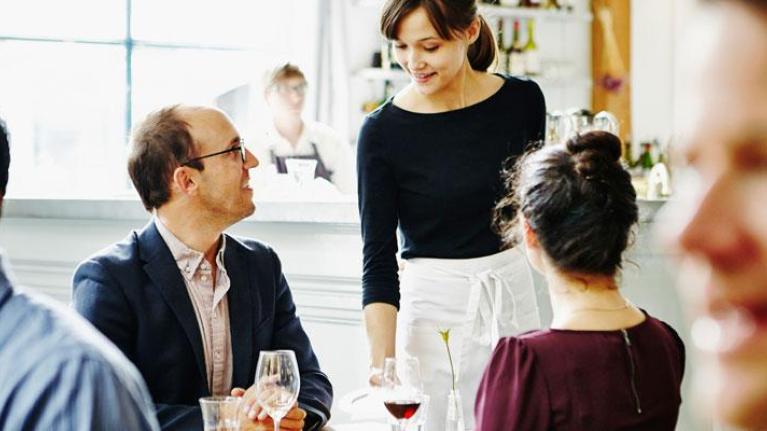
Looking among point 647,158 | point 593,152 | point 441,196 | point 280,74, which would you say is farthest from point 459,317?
point 647,158

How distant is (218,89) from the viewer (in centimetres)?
702

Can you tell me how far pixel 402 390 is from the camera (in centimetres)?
186

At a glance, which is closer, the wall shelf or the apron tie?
the apron tie

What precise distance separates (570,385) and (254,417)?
559 mm

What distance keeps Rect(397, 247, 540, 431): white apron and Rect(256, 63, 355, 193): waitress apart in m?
2.84

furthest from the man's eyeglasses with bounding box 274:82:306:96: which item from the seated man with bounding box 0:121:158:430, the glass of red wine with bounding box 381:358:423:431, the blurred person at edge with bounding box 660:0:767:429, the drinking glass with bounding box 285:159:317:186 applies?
the blurred person at edge with bounding box 660:0:767:429

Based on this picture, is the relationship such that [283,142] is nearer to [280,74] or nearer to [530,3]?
[280,74]

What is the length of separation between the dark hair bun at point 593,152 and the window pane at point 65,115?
16.5 feet

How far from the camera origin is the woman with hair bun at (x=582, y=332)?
1619mm

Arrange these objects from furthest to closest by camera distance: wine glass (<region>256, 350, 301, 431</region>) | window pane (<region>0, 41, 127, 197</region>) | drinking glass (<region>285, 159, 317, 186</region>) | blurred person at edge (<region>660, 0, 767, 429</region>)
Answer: window pane (<region>0, 41, 127, 197</region>)
drinking glass (<region>285, 159, 317, 186</region>)
wine glass (<region>256, 350, 301, 431</region>)
blurred person at edge (<region>660, 0, 767, 429</region>)

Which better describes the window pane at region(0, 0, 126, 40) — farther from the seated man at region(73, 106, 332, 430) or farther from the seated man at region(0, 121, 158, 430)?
the seated man at region(0, 121, 158, 430)

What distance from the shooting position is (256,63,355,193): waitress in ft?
16.9

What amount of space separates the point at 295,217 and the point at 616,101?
487cm

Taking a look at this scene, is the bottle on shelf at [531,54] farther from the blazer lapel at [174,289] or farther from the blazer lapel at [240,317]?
the blazer lapel at [174,289]
